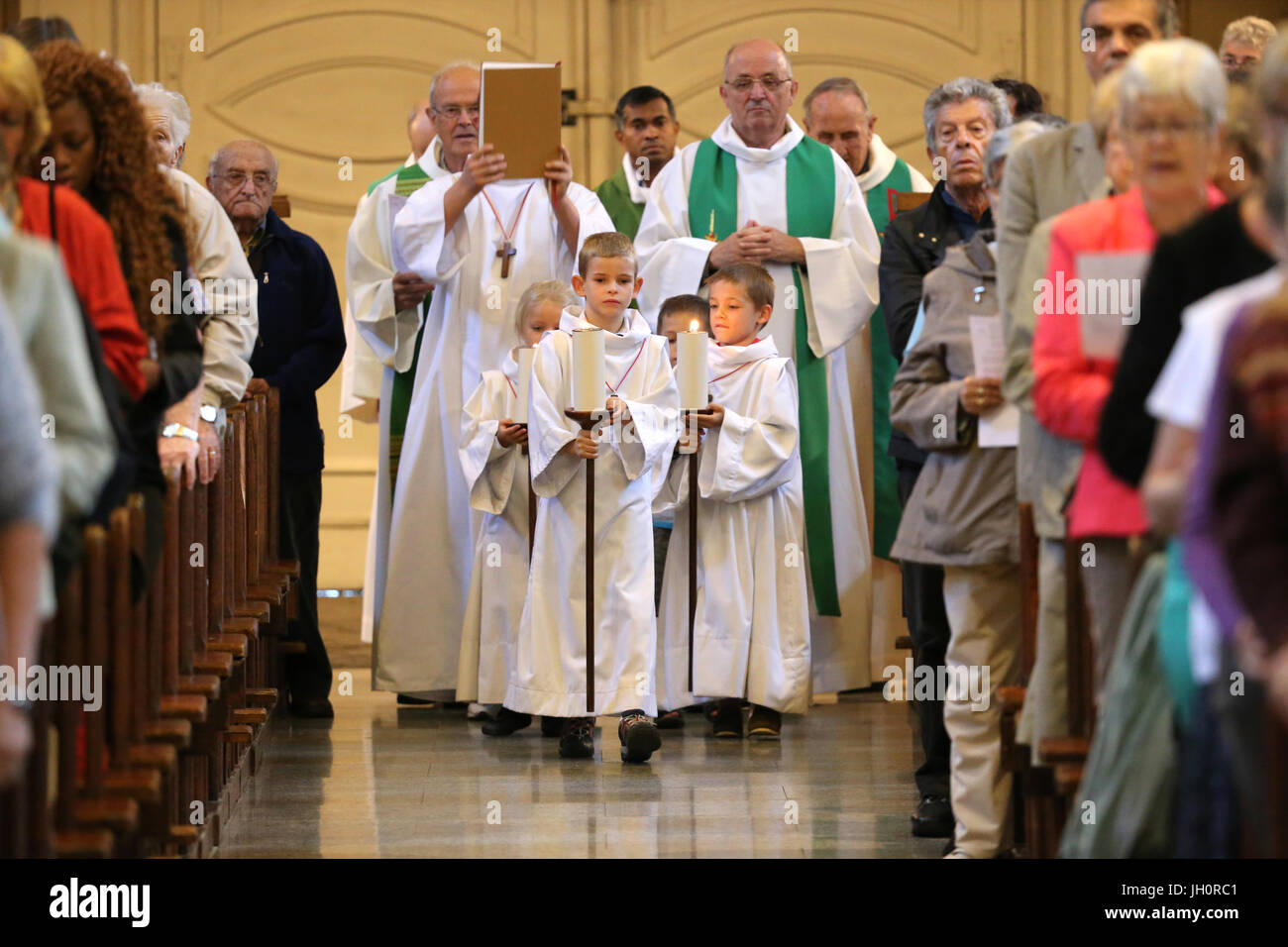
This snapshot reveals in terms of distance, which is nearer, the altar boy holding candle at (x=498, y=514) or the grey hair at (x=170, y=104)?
the grey hair at (x=170, y=104)

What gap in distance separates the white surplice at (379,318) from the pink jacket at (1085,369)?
393 cm

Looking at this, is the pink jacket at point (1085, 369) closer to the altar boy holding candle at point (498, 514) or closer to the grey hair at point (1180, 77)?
the grey hair at point (1180, 77)

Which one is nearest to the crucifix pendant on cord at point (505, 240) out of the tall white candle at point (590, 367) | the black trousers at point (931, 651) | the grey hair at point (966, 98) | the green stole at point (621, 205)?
the green stole at point (621, 205)

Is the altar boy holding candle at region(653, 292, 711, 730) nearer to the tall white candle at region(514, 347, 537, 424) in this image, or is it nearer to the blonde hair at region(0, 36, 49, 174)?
the tall white candle at region(514, 347, 537, 424)

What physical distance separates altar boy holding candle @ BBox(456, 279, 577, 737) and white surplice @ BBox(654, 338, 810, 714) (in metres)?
0.50

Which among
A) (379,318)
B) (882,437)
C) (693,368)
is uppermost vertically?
(379,318)

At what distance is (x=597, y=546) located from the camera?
6062mm

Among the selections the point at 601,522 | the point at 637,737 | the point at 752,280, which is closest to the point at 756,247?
the point at 752,280

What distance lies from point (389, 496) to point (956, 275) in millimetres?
3176

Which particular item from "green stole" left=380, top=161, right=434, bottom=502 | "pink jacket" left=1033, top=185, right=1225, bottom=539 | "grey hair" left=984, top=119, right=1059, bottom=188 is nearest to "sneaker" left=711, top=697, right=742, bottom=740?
"green stole" left=380, top=161, right=434, bottom=502

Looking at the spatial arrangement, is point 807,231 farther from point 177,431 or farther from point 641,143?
point 177,431

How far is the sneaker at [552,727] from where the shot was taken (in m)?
6.53

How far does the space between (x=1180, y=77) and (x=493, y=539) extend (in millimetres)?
3891

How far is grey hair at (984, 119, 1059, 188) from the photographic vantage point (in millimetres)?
4312
